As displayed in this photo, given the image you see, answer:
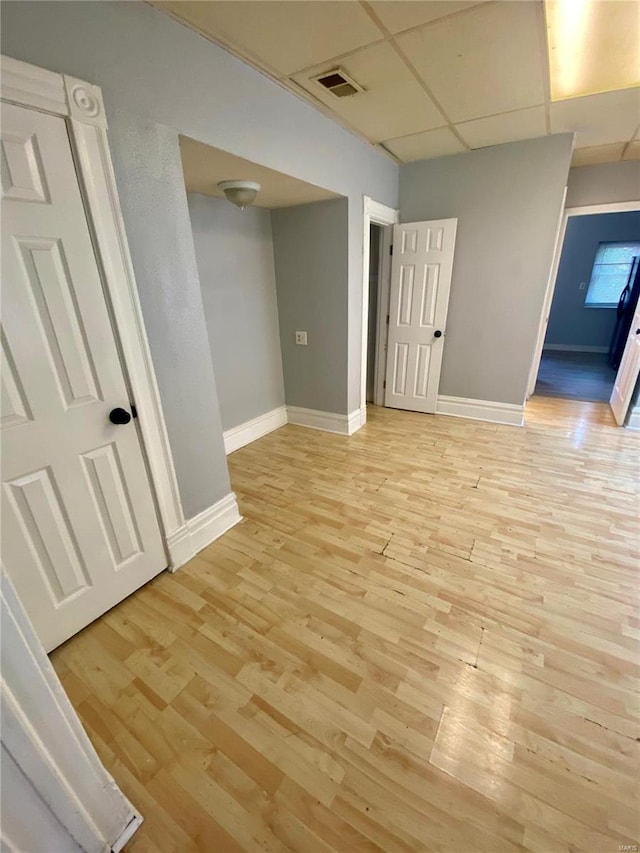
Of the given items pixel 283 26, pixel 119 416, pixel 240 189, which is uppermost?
pixel 283 26

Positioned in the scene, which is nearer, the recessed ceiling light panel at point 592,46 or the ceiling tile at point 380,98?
the recessed ceiling light panel at point 592,46

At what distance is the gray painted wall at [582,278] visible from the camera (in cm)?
639

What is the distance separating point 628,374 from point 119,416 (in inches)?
180

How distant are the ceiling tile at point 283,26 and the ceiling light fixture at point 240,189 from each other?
59cm

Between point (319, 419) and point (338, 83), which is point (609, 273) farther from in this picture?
point (338, 83)

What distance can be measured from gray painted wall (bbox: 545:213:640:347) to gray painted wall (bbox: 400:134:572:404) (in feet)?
15.6

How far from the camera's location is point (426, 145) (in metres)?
2.96

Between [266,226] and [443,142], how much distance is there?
1.64 meters

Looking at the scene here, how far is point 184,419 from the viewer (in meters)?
1.85

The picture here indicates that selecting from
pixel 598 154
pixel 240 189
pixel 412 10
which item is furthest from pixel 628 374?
pixel 240 189

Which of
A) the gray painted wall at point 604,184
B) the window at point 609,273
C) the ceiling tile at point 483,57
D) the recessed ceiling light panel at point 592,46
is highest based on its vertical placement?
the recessed ceiling light panel at point 592,46

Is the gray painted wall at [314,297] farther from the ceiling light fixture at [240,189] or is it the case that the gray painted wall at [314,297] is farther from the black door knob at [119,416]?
the black door knob at [119,416]

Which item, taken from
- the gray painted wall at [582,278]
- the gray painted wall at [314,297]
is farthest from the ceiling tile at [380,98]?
the gray painted wall at [582,278]

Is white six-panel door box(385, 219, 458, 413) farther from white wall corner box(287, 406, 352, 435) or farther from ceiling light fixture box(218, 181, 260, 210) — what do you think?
ceiling light fixture box(218, 181, 260, 210)
